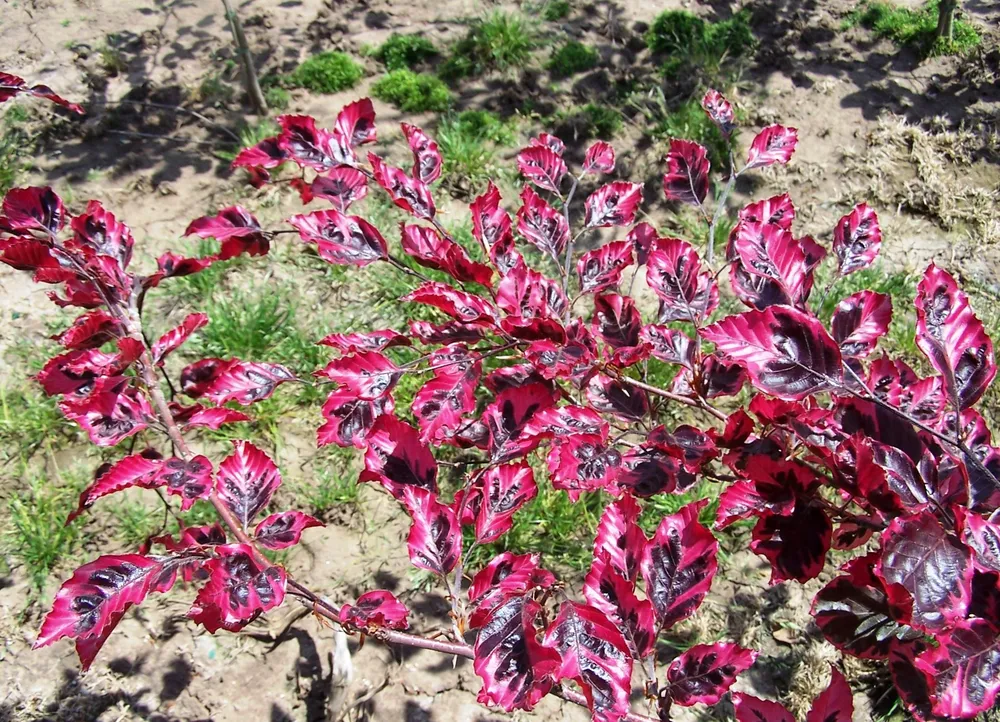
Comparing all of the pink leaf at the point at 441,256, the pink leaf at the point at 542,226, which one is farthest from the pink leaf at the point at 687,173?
the pink leaf at the point at 441,256

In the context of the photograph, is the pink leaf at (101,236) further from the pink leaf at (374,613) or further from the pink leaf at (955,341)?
the pink leaf at (955,341)

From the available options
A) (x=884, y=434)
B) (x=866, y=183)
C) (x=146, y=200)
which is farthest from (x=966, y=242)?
(x=146, y=200)

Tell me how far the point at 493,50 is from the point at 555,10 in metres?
0.60

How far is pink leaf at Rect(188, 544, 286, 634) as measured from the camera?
1.46 metres

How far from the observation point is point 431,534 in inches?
65.2

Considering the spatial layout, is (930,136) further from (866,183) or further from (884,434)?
(884,434)

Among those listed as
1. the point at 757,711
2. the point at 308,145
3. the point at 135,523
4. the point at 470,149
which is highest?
the point at 308,145

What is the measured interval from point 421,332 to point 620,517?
2.00ft

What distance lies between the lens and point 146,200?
3396 millimetres

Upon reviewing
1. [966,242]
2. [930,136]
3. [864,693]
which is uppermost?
[930,136]

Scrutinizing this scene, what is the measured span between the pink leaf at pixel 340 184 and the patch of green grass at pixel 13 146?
2.08 metres

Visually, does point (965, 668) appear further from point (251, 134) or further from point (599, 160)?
point (251, 134)

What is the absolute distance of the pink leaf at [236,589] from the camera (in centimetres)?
146

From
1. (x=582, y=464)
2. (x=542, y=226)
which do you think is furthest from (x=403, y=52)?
(x=582, y=464)
